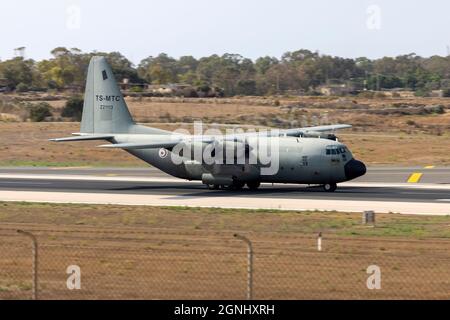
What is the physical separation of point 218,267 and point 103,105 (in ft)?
93.7

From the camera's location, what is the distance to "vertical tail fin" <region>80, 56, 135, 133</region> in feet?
165

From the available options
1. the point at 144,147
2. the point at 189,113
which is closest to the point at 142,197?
the point at 144,147

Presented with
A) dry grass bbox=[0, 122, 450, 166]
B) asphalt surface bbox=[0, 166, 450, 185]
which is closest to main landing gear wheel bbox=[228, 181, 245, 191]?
asphalt surface bbox=[0, 166, 450, 185]

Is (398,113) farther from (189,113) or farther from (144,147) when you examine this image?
(144,147)

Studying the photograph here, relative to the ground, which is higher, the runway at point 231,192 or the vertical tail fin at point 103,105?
the vertical tail fin at point 103,105

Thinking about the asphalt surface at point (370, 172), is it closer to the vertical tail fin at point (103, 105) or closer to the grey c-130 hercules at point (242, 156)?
the vertical tail fin at point (103, 105)

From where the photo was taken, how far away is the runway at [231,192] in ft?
134

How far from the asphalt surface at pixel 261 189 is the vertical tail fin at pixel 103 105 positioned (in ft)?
10.7

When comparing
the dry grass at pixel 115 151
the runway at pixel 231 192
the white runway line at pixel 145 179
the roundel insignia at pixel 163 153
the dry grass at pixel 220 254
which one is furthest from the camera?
the dry grass at pixel 115 151

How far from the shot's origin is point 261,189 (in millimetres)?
48531

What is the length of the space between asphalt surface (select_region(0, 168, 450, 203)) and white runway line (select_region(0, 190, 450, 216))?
1303 millimetres

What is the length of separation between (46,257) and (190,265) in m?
4.51

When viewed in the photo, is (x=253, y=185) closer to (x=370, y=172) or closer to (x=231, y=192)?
(x=231, y=192)

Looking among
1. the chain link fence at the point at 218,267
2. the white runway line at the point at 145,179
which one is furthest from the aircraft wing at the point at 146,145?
the chain link fence at the point at 218,267
